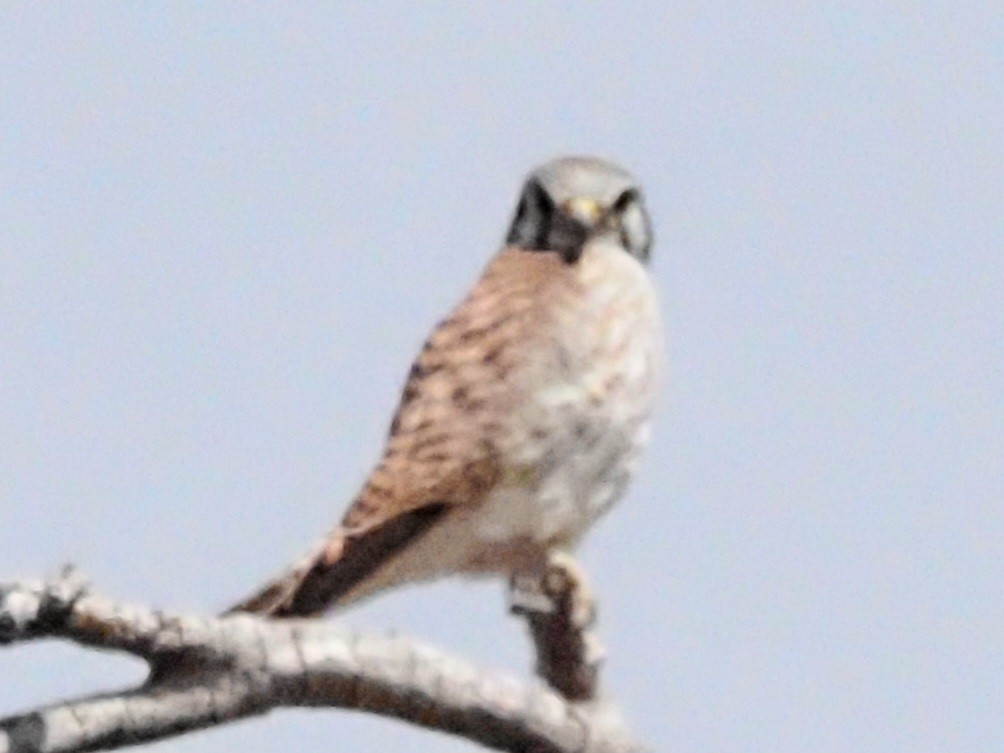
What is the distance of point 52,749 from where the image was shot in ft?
17.7

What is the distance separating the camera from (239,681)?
18.7 ft

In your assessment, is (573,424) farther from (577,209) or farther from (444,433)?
(577,209)

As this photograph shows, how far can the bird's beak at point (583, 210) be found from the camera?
8.95 m

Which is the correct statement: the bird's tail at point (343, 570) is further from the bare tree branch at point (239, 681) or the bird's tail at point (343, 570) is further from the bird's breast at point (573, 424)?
the bare tree branch at point (239, 681)

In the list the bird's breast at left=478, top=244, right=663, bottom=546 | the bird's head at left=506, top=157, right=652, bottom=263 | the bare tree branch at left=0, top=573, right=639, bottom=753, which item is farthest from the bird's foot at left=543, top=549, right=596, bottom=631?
the bird's head at left=506, top=157, right=652, bottom=263

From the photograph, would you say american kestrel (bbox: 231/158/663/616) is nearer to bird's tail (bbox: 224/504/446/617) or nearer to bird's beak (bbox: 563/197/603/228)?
bird's tail (bbox: 224/504/446/617)

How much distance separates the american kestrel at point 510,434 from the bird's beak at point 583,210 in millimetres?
401

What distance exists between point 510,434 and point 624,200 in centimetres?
126

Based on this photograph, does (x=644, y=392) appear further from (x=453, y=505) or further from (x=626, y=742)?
(x=626, y=742)

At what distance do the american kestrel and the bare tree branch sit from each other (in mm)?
1481

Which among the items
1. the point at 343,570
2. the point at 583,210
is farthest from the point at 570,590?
the point at 583,210

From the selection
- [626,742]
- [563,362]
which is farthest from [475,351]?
[626,742]

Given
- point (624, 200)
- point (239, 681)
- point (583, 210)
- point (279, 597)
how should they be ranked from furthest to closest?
point (624, 200)
point (583, 210)
point (279, 597)
point (239, 681)

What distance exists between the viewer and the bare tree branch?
17.6 feet
